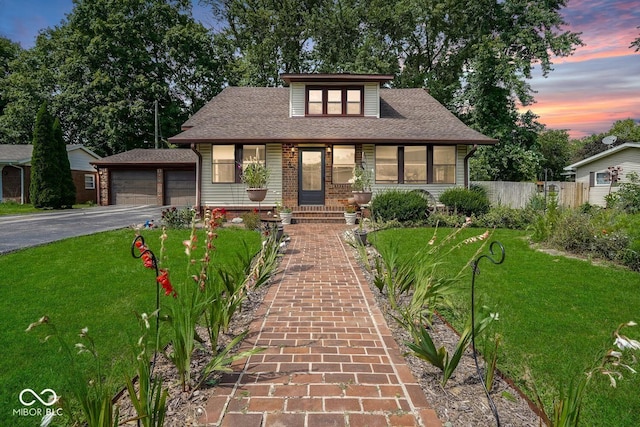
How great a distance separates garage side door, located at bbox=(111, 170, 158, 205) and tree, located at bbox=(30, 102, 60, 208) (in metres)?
3.07

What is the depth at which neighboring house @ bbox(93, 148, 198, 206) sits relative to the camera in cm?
2062

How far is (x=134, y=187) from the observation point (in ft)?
69.2

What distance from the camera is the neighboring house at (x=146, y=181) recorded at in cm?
2062

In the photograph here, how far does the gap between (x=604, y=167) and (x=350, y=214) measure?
59.8 ft

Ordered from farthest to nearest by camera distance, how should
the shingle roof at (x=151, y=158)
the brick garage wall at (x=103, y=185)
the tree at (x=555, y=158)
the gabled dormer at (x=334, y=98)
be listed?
1. the tree at (x=555, y=158)
2. the brick garage wall at (x=103, y=185)
3. the shingle roof at (x=151, y=158)
4. the gabled dormer at (x=334, y=98)

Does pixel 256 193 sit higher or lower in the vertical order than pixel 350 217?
higher

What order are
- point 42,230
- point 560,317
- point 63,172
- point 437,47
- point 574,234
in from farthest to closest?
1. point 437,47
2. point 63,172
3. point 42,230
4. point 574,234
5. point 560,317

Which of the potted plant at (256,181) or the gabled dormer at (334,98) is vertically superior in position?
the gabled dormer at (334,98)

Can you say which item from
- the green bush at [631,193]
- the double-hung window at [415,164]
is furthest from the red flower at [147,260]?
the green bush at [631,193]

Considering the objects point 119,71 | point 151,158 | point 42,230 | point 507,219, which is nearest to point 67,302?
point 42,230

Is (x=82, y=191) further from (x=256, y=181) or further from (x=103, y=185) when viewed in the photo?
(x=256, y=181)

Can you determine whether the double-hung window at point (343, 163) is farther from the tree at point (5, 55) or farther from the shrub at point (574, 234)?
the tree at point (5, 55)

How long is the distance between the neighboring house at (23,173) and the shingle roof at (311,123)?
1233 cm
